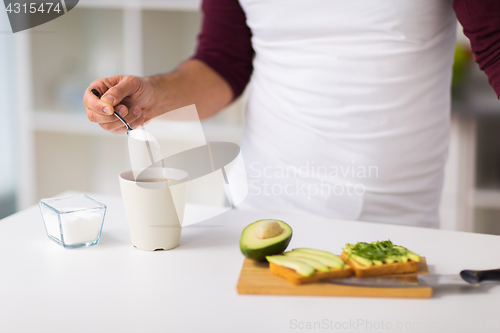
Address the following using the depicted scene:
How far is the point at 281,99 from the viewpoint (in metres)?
0.90

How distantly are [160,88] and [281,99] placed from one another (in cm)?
23

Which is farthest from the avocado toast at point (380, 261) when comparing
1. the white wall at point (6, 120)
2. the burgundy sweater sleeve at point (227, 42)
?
the white wall at point (6, 120)

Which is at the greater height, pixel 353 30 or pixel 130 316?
pixel 353 30

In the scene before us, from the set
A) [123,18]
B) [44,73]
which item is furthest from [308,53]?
[44,73]

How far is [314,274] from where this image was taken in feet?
1.57

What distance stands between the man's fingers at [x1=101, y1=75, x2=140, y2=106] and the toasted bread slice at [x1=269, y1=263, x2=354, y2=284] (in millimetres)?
304

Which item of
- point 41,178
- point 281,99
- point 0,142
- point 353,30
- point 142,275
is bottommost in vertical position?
point 41,178

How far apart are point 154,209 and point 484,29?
0.54 m

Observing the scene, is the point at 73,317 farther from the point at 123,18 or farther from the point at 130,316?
the point at 123,18

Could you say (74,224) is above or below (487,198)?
above

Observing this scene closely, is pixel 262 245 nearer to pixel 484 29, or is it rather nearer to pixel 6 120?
pixel 484 29

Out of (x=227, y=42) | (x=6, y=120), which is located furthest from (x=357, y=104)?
(x=6, y=120)

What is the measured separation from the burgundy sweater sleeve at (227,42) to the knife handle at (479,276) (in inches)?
26.2

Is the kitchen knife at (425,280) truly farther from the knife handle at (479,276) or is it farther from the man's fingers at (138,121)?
the man's fingers at (138,121)
